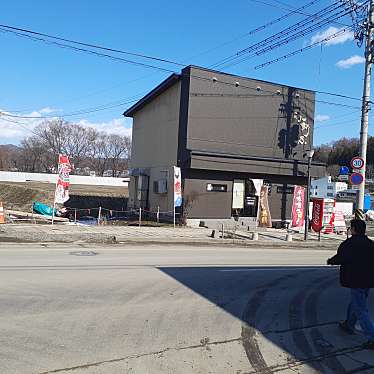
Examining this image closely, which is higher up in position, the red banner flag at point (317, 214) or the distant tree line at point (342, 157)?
the distant tree line at point (342, 157)

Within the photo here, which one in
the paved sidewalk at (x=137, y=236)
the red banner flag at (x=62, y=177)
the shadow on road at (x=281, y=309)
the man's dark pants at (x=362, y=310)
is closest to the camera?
the shadow on road at (x=281, y=309)

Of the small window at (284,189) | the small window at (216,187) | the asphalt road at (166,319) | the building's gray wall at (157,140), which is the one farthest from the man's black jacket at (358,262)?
the small window at (284,189)

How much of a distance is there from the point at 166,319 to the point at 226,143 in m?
19.5

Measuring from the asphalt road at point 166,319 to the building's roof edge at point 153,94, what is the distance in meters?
16.2

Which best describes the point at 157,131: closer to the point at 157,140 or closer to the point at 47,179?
the point at 157,140

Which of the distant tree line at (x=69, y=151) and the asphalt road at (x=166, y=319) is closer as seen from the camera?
the asphalt road at (x=166, y=319)

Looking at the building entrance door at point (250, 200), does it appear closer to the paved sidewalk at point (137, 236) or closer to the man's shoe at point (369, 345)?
the paved sidewalk at point (137, 236)

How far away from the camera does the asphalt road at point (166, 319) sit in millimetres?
4984

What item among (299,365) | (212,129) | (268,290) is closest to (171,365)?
(299,365)

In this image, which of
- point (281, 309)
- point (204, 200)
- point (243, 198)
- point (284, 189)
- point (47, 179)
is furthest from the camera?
point (47, 179)

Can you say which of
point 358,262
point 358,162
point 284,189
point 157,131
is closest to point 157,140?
point 157,131

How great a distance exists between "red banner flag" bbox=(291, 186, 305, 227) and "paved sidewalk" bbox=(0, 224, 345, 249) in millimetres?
1505

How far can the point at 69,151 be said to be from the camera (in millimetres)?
115750

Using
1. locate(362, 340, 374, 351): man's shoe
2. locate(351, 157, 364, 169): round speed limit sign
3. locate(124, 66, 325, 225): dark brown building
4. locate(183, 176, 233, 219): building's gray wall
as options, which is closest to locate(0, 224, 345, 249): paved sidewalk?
locate(183, 176, 233, 219): building's gray wall
